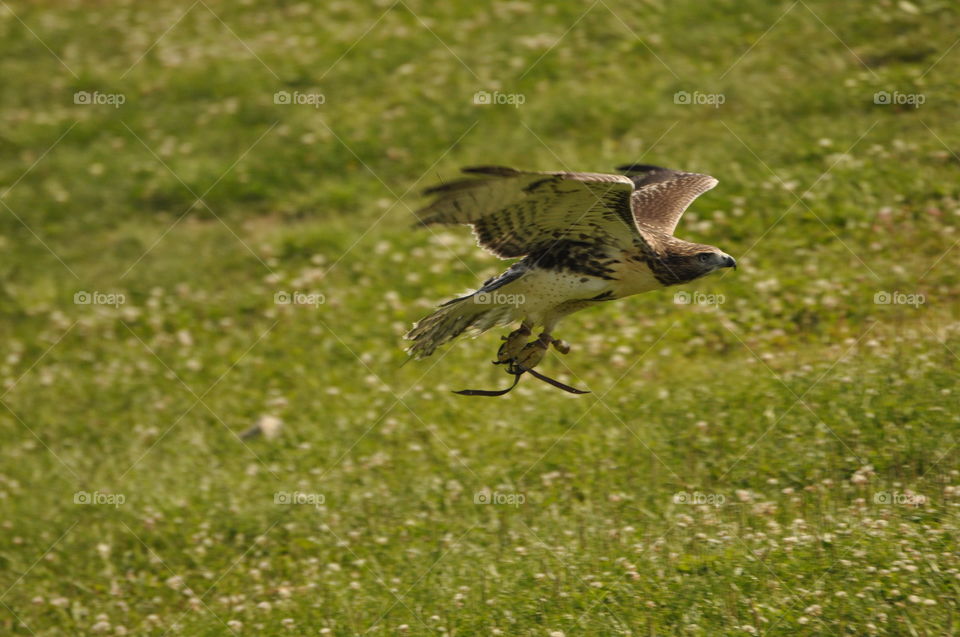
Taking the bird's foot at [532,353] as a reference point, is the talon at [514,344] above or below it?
above

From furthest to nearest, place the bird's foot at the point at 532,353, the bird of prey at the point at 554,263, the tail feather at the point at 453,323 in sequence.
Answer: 1. the bird's foot at the point at 532,353
2. the tail feather at the point at 453,323
3. the bird of prey at the point at 554,263

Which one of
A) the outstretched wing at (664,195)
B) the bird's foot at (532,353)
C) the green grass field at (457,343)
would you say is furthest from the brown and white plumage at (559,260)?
the green grass field at (457,343)

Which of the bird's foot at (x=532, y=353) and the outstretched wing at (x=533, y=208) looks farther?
the bird's foot at (x=532, y=353)

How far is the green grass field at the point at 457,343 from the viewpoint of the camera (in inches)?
283

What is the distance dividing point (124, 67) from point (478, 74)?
5680 millimetres

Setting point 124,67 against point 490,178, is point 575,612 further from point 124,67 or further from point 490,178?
point 124,67

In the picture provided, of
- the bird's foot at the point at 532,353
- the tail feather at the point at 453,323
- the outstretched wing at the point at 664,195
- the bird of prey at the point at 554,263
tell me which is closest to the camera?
the bird of prey at the point at 554,263

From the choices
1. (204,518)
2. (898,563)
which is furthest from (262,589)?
(898,563)

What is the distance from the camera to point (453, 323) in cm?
698

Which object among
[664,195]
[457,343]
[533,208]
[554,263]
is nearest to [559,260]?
[554,263]

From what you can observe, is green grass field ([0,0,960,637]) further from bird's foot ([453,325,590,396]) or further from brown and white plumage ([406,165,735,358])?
brown and white plumage ([406,165,735,358])

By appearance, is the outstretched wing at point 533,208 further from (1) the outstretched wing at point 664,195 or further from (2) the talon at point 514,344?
(1) the outstretched wing at point 664,195

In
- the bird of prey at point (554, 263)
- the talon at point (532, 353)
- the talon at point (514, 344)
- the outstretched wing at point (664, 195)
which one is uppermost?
the outstretched wing at point (664, 195)

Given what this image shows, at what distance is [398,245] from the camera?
12.1 meters
